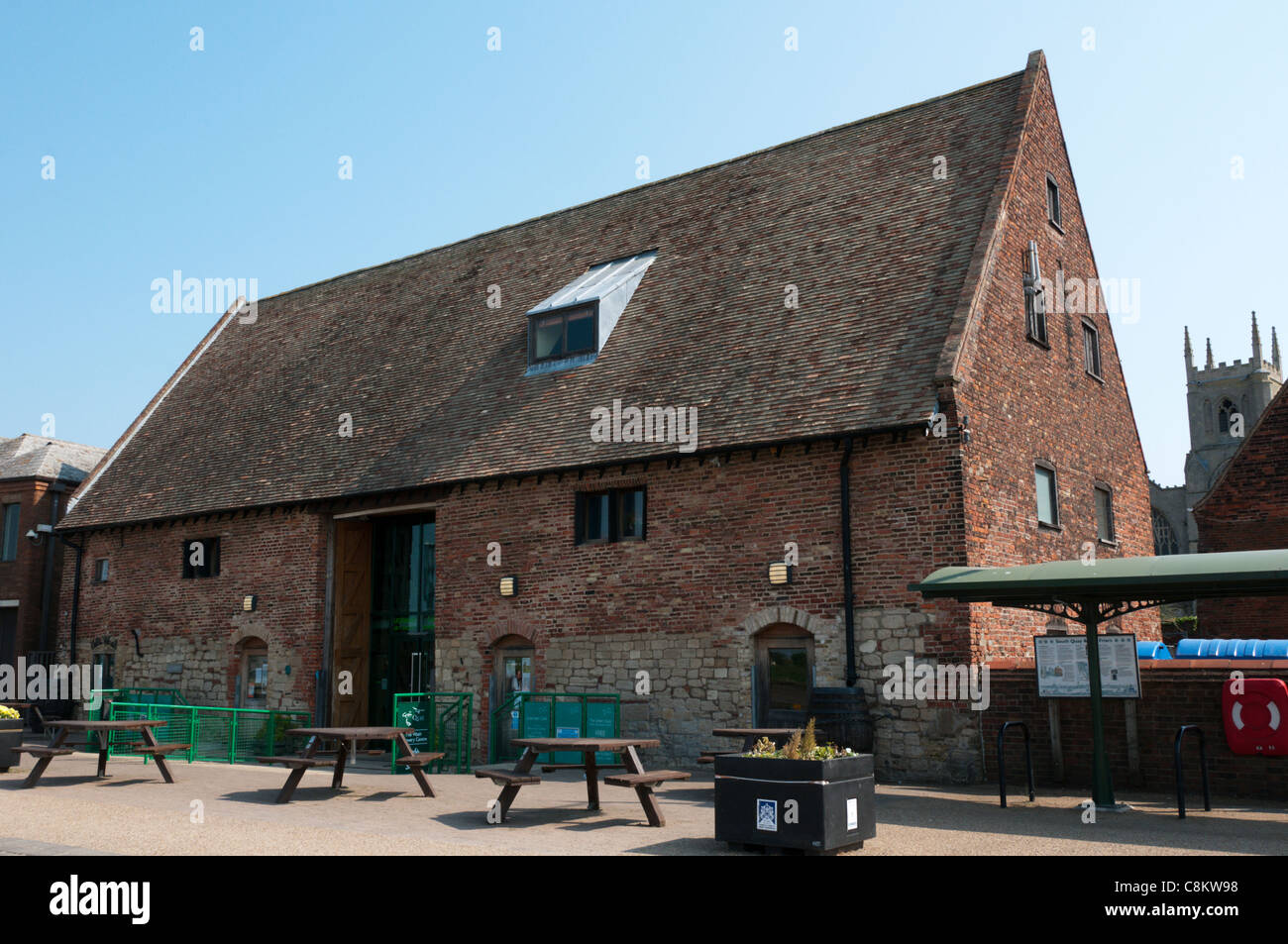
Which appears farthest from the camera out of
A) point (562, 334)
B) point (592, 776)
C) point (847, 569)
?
point (562, 334)

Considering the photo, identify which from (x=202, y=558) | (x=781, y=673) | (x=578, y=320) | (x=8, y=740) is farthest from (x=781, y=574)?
(x=202, y=558)

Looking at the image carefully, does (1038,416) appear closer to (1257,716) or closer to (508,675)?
(1257,716)

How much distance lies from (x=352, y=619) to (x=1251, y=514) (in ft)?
57.3

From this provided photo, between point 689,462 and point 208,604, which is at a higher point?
point 689,462

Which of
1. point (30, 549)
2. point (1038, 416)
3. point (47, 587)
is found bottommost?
point (47, 587)

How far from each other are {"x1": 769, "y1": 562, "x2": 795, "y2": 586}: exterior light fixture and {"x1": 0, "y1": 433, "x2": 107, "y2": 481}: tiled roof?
2205 centimetres

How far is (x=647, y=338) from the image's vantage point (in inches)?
747

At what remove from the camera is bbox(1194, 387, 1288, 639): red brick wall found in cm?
1950

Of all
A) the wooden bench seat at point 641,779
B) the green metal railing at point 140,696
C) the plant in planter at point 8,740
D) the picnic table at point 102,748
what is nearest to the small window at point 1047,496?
the wooden bench seat at point 641,779

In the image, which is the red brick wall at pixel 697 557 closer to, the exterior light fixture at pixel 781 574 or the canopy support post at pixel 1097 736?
the exterior light fixture at pixel 781 574

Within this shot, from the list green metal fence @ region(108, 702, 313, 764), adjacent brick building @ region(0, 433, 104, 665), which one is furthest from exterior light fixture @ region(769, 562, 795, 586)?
adjacent brick building @ region(0, 433, 104, 665)

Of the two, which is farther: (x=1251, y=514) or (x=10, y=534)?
(x=10, y=534)

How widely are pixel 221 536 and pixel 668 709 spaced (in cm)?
1163

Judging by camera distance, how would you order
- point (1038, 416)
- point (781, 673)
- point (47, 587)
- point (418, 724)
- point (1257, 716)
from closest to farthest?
1. point (1257, 716)
2. point (781, 673)
3. point (1038, 416)
4. point (418, 724)
5. point (47, 587)
